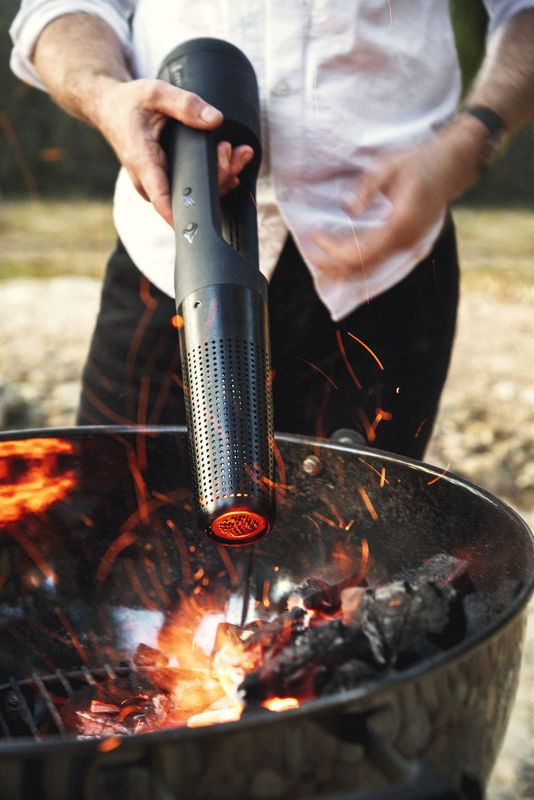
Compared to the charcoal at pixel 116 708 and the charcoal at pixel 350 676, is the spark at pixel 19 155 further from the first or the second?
the charcoal at pixel 350 676

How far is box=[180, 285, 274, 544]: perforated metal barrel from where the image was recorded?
73cm

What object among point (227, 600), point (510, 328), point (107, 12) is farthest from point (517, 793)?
point (510, 328)

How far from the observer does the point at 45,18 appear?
1.16 metres

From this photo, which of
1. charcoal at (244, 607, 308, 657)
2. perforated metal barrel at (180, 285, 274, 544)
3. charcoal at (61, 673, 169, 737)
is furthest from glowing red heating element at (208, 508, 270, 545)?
charcoal at (61, 673, 169, 737)

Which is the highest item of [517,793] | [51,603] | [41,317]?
[51,603]

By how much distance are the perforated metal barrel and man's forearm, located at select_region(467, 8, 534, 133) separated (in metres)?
0.48

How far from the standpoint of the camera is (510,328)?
14.1 feet

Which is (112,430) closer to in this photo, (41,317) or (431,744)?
(431,744)

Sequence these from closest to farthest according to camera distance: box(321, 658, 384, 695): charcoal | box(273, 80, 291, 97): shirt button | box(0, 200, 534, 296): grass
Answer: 1. box(321, 658, 384, 695): charcoal
2. box(273, 80, 291, 97): shirt button
3. box(0, 200, 534, 296): grass

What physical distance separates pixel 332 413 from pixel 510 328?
340cm

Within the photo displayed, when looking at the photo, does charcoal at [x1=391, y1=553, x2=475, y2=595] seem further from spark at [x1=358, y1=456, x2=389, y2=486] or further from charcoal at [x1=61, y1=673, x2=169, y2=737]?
charcoal at [x1=61, y1=673, x2=169, y2=737]

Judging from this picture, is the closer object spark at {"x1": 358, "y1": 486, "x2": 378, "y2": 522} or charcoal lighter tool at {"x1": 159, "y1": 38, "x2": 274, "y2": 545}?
charcoal lighter tool at {"x1": 159, "y1": 38, "x2": 274, "y2": 545}

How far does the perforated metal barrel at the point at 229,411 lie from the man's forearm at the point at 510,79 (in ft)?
1.59

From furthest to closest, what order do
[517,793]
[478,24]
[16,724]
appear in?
[478,24]
[517,793]
[16,724]
